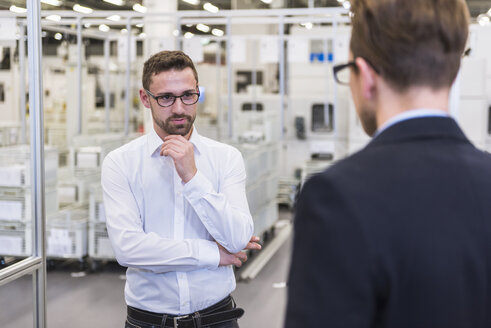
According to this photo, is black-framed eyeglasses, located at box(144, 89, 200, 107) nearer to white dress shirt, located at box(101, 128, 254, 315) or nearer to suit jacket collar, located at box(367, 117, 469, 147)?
white dress shirt, located at box(101, 128, 254, 315)

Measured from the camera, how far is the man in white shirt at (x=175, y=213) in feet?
6.16

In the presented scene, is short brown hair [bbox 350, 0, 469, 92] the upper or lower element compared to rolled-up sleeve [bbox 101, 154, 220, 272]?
upper

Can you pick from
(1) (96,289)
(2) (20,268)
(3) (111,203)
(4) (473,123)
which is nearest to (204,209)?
(3) (111,203)

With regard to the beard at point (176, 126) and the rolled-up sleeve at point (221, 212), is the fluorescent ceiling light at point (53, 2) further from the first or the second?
the rolled-up sleeve at point (221, 212)

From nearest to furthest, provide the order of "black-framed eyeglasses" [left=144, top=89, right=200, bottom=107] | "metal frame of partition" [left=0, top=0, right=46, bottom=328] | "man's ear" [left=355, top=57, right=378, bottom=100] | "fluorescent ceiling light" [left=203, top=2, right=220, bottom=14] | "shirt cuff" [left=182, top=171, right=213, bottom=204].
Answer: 1. "man's ear" [left=355, top=57, right=378, bottom=100]
2. "shirt cuff" [left=182, top=171, right=213, bottom=204]
3. "black-framed eyeglasses" [left=144, top=89, right=200, bottom=107]
4. "metal frame of partition" [left=0, top=0, right=46, bottom=328]
5. "fluorescent ceiling light" [left=203, top=2, right=220, bottom=14]

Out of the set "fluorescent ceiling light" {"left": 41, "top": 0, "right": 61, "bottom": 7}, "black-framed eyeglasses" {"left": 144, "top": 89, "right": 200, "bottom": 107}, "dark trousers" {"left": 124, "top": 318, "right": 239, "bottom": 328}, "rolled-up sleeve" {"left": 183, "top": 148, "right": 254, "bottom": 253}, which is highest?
"fluorescent ceiling light" {"left": 41, "top": 0, "right": 61, "bottom": 7}

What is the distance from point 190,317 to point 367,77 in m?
1.21

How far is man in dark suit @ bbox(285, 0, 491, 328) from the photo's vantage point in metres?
0.78

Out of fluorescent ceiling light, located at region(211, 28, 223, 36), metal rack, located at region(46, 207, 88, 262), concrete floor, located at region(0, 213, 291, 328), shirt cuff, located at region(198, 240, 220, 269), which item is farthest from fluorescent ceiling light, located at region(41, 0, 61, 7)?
shirt cuff, located at region(198, 240, 220, 269)

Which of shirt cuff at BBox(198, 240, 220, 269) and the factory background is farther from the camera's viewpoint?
the factory background

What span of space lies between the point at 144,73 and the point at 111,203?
459 millimetres

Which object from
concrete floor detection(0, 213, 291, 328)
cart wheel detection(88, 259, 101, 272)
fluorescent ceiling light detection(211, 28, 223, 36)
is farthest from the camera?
fluorescent ceiling light detection(211, 28, 223, 36)

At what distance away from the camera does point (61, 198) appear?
6.48 metres

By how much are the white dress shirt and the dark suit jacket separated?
A: 108 cm
